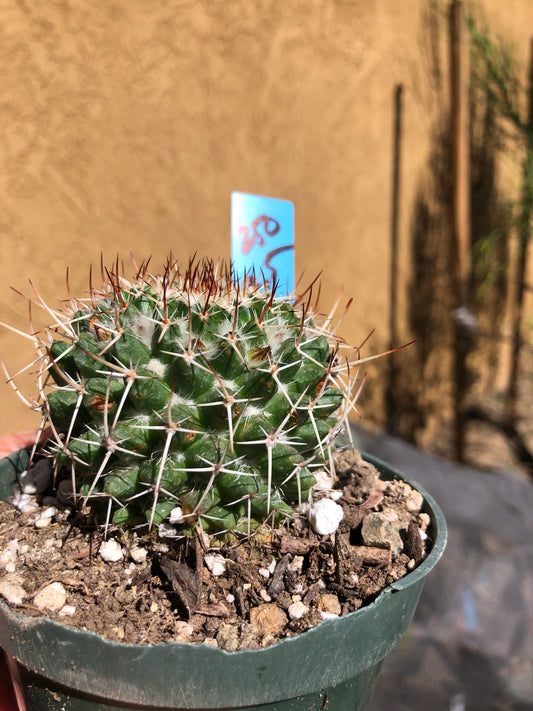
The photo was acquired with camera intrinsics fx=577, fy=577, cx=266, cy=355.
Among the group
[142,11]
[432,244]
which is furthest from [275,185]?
[432,244]

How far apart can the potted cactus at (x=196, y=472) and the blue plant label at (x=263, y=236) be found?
20cm

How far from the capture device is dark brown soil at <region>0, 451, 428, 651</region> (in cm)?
67

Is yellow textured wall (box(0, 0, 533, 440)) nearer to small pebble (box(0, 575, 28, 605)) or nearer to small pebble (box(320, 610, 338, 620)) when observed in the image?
small pebble (box(0, 575, 28, 605))

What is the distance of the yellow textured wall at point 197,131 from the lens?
1.36 meters

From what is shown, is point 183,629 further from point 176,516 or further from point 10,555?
point 10,555

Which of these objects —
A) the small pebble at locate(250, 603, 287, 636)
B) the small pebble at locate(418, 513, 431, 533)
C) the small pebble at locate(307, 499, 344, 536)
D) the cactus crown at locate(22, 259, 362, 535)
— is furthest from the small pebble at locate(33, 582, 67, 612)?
the small pebble at locate(418, 513, 431, 533)

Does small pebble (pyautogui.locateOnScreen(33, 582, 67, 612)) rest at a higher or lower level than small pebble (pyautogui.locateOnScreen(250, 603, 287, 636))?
higher

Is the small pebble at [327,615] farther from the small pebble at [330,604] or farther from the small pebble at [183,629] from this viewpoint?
the small pebble at [183,629]

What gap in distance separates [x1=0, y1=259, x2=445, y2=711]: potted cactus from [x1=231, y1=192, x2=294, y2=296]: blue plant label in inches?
8.1

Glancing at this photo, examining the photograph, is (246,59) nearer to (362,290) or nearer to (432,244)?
(362,290)

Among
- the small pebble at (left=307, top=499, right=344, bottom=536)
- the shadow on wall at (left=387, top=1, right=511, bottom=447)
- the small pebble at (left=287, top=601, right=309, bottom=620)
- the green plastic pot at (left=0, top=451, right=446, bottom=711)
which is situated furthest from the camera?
the shadow on wall at (left=387, top=1, right=511, bottom=447)

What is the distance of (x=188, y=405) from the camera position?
26.9 inches

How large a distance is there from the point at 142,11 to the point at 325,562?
5.00 ft

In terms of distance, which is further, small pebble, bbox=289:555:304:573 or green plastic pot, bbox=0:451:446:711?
small pebble, bbox=289:555:304:573
